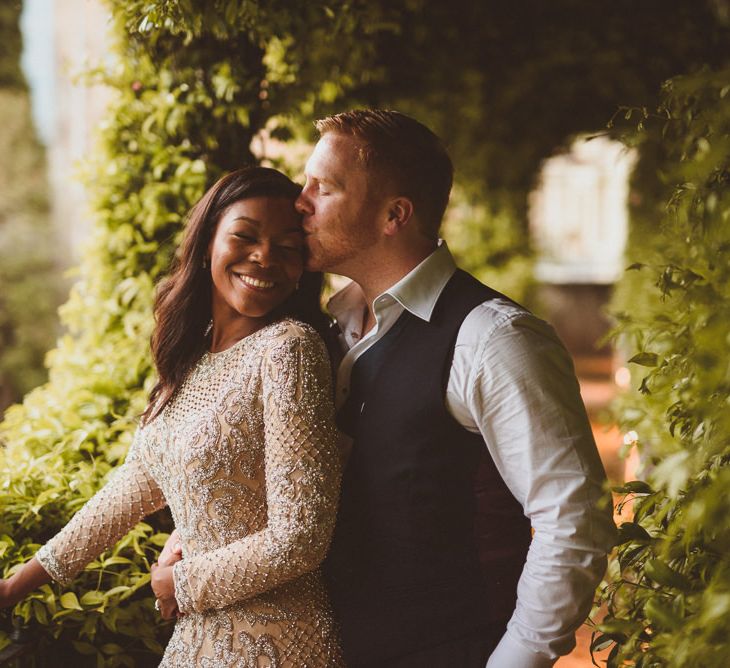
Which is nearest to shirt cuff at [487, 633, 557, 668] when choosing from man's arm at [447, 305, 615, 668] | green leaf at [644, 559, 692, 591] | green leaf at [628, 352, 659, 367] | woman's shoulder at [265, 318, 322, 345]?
man's arm at [447, 305, 615, 668]

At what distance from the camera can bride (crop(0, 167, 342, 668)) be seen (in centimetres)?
148

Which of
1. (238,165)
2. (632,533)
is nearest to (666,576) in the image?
(632,533)

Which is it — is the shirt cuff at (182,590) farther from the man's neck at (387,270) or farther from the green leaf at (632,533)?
the green leaf at (632,533)

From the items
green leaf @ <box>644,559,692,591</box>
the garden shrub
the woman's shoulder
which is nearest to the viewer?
the garden shrub

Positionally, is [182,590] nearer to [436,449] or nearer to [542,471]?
[436,449]

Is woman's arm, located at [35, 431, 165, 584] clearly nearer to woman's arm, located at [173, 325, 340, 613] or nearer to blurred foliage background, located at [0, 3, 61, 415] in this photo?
woman's arm, located at [173, 325, 340, 613]

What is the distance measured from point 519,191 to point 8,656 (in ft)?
28.2

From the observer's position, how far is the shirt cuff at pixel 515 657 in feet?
4.63

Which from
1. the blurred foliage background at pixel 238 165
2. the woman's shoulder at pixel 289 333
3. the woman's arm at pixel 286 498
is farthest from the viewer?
the woman's shoulder at pixel 289 333

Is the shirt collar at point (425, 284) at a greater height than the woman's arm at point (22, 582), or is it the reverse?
the shirt collar at point (425, 284)

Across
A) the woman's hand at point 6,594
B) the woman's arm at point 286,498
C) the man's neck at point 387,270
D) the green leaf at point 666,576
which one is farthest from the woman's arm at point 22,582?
the green leaf at point 666,576

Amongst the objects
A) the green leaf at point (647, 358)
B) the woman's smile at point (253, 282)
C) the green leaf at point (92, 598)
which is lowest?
the green leaf at point (92, 598)

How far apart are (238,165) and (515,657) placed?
2.03 metres

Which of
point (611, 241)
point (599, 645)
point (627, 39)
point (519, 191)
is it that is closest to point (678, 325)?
point (599, 645)
